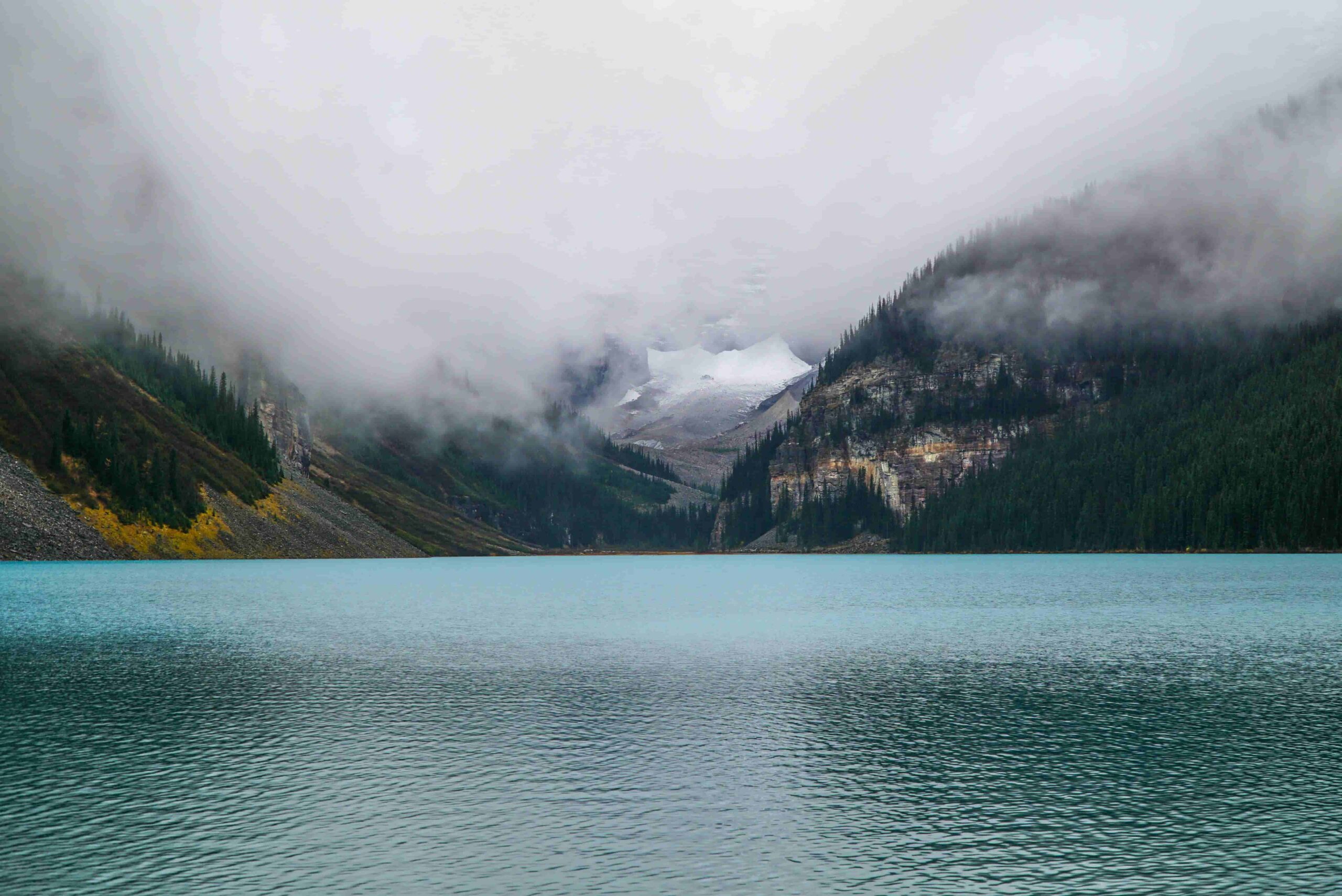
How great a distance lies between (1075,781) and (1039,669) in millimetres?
28243

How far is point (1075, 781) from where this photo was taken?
1329 inches

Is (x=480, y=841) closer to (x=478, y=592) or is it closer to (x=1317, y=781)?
(x=1317, y=781)

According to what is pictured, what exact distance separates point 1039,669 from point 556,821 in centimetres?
4095

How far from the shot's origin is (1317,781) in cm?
3306

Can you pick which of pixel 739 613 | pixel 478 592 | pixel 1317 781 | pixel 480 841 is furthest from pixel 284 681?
pixel 478 592

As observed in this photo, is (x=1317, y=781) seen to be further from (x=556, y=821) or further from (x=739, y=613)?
(x=739, y=613)

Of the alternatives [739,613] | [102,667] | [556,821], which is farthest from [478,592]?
[556,821]

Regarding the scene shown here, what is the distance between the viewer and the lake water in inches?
985

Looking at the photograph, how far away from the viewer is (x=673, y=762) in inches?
1435

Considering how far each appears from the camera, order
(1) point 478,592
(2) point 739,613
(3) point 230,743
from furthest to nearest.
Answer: (1) point 478,592, (2) point 739,613, (3) point 230,743

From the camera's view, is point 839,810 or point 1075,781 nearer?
point 839,810

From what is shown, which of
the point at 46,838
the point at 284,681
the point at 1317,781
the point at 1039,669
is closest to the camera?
the point at 46,838

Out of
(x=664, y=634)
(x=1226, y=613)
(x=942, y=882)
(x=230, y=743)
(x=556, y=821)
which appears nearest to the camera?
(x=942, y=882)

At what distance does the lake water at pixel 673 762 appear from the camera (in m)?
25.0
